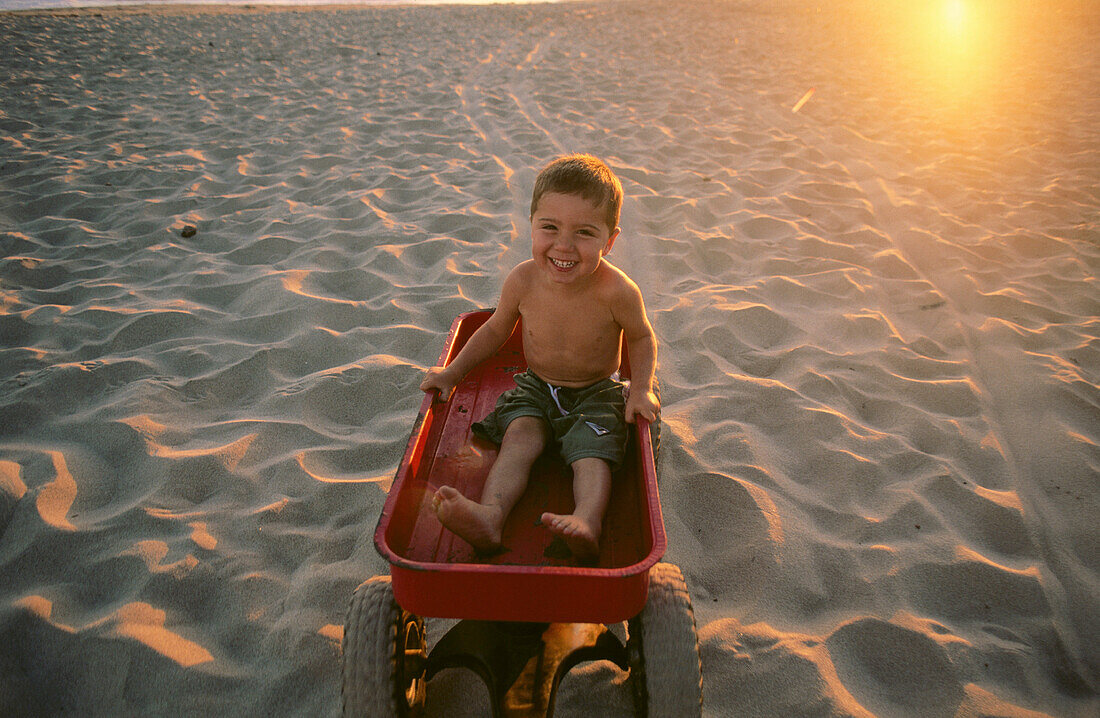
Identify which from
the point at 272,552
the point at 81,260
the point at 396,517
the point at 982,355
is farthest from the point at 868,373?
the point at 81,260

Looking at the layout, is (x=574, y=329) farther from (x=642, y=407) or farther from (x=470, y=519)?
(x=470, y=519)

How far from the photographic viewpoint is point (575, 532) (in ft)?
4.63

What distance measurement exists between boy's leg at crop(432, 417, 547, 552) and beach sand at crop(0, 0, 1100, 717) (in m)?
0.49

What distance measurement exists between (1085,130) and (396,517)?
7658mm

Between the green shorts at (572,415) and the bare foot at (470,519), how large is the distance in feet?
1.08

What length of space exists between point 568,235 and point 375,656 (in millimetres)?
1238

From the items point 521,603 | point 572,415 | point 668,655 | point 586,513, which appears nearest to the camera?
point 521,603

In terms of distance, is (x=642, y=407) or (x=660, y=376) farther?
(x=660, y=376)

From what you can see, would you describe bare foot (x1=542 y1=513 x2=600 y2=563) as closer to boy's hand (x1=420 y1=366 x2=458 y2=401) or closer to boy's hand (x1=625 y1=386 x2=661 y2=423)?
boy's hand (x1=625 y1=386 x2=661 y2=423)

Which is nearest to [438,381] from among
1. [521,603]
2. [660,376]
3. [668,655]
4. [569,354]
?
[569,354]

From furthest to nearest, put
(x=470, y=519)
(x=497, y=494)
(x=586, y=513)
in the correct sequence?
(x=497, y=494), (x=586, y=513), (x=470, y=519)

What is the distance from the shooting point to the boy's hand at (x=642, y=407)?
5.61ft

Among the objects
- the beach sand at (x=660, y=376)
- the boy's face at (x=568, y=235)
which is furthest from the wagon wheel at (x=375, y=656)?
the boy's face at (x=568, y=235)

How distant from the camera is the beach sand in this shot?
5.54ft
